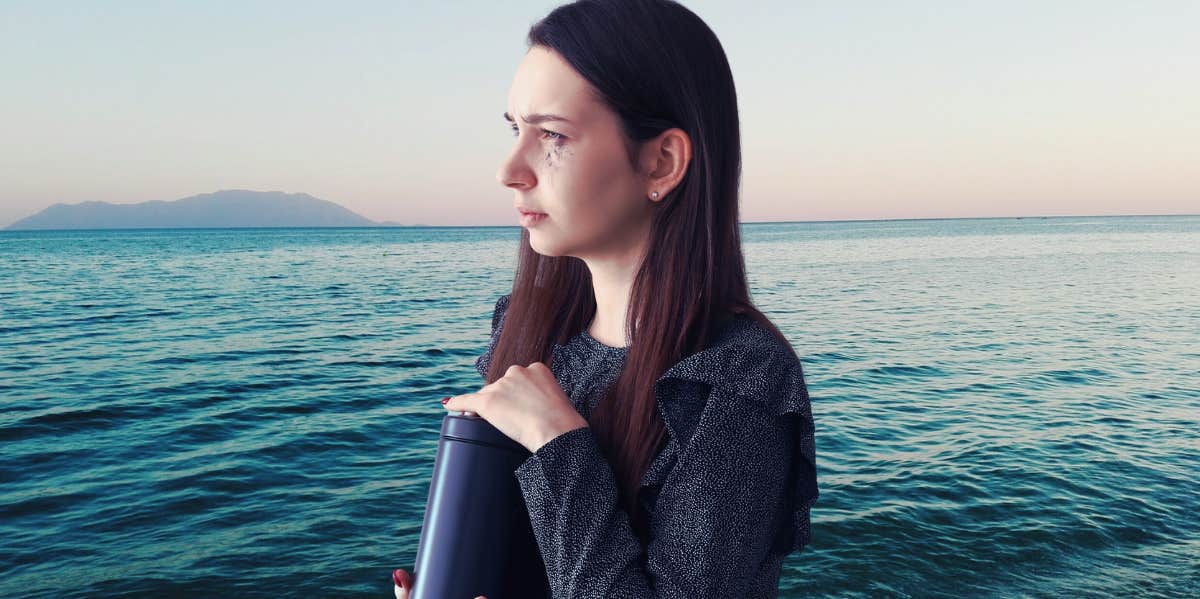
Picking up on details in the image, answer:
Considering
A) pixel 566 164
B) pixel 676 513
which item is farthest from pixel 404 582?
pixel 566 164

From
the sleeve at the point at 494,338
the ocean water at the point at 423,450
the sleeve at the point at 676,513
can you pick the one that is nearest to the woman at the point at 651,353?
the sleeve at the point at 676,513

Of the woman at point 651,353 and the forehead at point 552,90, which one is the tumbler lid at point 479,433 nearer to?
the woman at point 651,353

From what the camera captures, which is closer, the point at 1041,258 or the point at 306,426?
the point at 306,426

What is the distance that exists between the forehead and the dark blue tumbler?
0.58 meters

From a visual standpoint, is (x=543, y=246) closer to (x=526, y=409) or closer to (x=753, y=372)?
(x=526, y=409)

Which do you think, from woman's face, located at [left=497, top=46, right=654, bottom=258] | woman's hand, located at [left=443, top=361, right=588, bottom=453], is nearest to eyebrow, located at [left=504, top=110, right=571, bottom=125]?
woman's face, located at [left=497, top=46, right=654, bottom=258]

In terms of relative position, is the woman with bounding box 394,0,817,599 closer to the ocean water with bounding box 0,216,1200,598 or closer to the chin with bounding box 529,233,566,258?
the chin with bounding box 529,233,566,258

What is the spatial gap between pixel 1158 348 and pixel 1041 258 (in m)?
38.4

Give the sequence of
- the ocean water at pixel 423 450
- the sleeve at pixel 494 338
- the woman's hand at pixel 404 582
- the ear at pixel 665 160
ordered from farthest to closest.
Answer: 1. the ocean water at pixel 423 450
2. the sleeve at pixel 494 338
3. the ear at pixel 665 160
4. the woman's hand at pixel 404 582

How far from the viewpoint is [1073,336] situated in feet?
62.4

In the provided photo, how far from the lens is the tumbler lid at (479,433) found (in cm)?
142

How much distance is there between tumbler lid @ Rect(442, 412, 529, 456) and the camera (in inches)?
56.1

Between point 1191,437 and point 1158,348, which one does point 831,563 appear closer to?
point 1191,437

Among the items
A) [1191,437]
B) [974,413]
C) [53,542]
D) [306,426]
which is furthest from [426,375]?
[1191,437]
